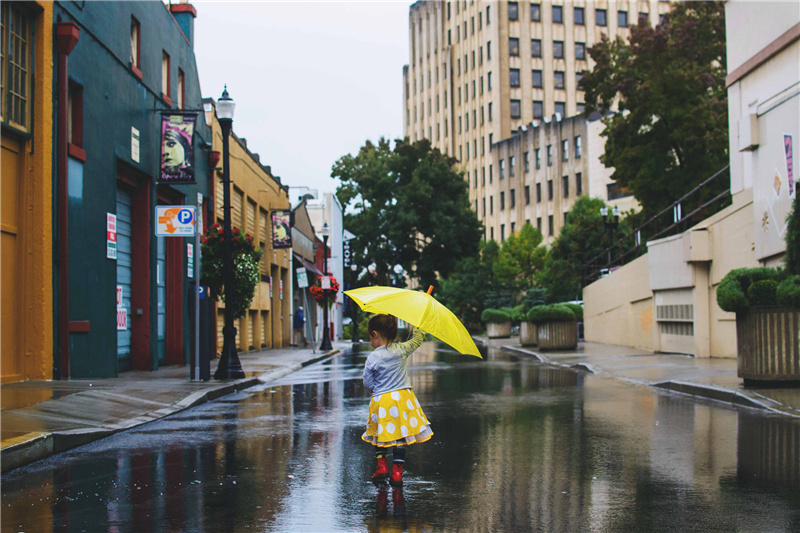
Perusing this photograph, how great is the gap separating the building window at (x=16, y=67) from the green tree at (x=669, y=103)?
22651mm

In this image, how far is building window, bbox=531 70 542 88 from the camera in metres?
93.6

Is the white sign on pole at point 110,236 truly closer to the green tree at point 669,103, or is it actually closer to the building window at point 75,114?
the building window at point 75,114

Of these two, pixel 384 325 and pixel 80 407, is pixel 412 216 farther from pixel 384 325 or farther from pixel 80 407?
pixel 384 325

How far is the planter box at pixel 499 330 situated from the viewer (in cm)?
4681

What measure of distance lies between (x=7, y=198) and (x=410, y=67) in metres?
104

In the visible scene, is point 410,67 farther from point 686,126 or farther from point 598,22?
point 686,126

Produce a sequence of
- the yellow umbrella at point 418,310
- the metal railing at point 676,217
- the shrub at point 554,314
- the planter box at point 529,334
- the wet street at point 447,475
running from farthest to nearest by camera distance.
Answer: the planter box at point 529,334, the shrub at point 554,314, the metal railing at point 676,217, the yellow umbrella at point 418,310, the wet street at point 447,475

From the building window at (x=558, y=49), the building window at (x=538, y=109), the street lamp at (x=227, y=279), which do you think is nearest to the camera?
the street lamp at (x=227, y=279)

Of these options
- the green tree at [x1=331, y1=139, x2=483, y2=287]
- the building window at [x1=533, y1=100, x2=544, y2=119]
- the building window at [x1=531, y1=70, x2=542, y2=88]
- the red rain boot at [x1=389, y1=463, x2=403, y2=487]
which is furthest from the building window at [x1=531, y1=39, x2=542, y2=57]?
the red rain boot at [x1=389, y1=463, x2=403, y2=487]

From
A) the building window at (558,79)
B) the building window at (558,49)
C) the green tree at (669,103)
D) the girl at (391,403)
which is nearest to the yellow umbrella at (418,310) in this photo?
the girl at (391,403)

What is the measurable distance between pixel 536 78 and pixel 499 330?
54.0 meters

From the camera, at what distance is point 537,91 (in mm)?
93625

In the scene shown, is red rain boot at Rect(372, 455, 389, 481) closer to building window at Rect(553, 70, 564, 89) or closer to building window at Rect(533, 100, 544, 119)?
building window at Rect(533, 100, 544, 119)

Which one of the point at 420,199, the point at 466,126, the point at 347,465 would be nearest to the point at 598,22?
the point at 466,126
